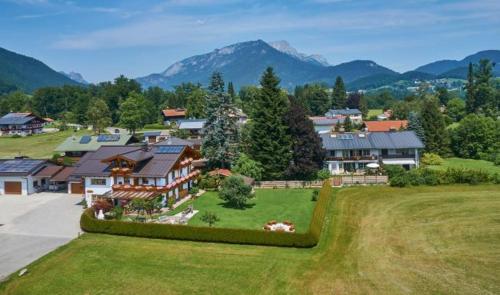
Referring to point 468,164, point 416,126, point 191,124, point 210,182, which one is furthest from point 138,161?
point 191,124

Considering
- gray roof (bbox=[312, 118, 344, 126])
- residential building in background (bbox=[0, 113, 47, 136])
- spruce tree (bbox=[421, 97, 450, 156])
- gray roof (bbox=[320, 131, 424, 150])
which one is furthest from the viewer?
A: gray roof (bbox=[312, 118, 344, 126])

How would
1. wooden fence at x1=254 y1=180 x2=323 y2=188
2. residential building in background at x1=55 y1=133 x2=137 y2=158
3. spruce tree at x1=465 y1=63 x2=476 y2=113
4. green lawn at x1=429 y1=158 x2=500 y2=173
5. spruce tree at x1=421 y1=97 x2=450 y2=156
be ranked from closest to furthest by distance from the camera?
wooden fence at x1=254 y1=180 x2=323 y2=188 < green lawn at x1=429 y1=158 x2=500 y2=173 < residential building in background at x1=55 y1=133 x2=137 y2=158 < spruce tree at x1=421 y1=97 x2=450 y2=156 < spruce tree at x1=465 y1=63 x2=476 y2=113

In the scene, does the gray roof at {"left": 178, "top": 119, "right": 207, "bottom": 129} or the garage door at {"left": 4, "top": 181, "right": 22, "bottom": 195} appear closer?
the garage door at {"left": 4, "top": 181, "right": 22, "bottom": 195}

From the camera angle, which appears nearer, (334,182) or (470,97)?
(334,182)

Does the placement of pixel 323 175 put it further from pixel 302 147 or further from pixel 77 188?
pixel 77 188

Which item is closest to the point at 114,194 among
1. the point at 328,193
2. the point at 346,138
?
the point at 328,193

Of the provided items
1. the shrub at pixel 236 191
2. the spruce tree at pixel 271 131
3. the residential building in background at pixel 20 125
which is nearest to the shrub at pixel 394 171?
the spruce tree at pixel 271 131

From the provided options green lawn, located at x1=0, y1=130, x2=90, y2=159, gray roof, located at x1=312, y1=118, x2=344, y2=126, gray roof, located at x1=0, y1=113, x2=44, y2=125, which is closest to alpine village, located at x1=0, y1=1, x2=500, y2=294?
green lawn, located at x1=0, y1=130, x2=90, y2=159

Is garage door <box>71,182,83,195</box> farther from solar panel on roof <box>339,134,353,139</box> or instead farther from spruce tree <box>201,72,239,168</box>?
solar panel on roof <box>339,134,353,139</box>
